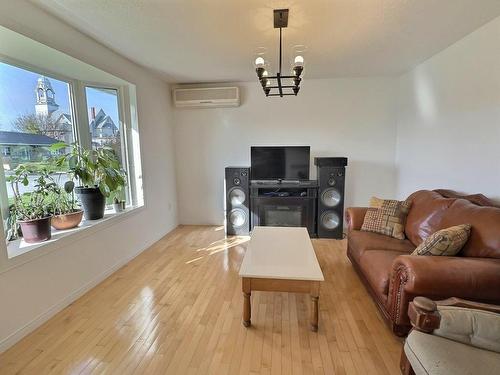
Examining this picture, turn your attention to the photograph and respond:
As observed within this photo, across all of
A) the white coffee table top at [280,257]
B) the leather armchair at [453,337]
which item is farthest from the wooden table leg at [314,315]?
the leather armchair at [453,337]

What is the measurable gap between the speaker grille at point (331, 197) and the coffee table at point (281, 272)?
1.64m

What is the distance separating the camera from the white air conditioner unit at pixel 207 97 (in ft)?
13.6

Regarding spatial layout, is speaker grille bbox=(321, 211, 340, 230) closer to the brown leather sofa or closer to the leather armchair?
the brown leather sofa

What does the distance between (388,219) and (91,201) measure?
3.12 metres

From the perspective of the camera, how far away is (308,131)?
4.23m

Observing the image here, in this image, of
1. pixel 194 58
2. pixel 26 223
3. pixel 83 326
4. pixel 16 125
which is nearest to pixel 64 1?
pixel 16 125

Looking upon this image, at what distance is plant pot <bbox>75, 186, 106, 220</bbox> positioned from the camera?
269cm

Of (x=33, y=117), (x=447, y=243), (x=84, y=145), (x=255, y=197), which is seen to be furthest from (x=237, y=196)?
(x=447, y=243)

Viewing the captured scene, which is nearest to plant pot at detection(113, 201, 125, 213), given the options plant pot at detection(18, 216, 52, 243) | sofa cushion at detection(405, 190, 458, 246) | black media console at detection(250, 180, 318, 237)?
plant pot at detection(18, 216, 52, 243)

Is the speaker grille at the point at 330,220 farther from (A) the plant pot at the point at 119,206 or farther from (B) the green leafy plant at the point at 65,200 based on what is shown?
(B) the green leafy plant at the point at 65,200

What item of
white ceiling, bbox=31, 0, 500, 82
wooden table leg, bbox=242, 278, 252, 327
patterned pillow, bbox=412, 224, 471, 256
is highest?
white ceiling, bbox=31, 0, 500, 82

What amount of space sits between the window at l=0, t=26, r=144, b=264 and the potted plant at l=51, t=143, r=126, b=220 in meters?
0.15

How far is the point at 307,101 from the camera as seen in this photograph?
4160 millimetres

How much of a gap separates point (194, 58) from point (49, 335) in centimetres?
300
